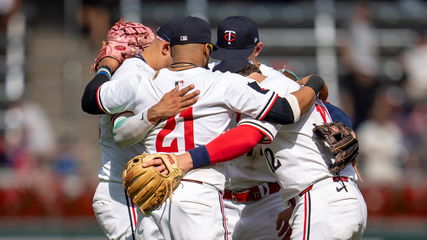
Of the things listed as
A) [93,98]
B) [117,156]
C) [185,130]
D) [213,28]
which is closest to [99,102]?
[93,98]

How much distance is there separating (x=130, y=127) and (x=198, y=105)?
1.51 ft

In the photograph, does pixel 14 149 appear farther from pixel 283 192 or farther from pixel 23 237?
pixel 283 192

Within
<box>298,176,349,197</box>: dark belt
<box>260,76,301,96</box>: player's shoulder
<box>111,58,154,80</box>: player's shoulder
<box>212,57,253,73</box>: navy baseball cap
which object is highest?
<box>212,57,253,73</box>: navy baseball cap

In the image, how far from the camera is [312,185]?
550cm

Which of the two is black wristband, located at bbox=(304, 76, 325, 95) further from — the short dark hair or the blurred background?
the blurred background

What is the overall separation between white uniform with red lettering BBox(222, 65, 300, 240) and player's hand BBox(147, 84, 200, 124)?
1.06 m

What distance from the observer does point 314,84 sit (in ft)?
18.4

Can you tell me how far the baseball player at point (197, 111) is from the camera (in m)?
5.15

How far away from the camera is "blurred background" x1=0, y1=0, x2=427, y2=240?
12.9 metres

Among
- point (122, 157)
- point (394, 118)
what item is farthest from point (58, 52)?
point (122, 157)

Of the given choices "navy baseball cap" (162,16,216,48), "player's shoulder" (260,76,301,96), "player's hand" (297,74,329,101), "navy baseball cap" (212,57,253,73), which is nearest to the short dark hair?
"navy baseball cap" (212,57,253,73)

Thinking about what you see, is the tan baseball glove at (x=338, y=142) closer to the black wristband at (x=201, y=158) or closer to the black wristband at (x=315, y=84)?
the black wristband at (x=315, y=84)

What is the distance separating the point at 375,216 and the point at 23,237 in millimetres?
5323

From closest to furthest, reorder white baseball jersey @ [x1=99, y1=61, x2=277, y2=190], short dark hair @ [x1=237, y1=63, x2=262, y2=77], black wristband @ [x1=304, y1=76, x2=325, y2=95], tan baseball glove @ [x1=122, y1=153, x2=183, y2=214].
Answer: tan baseball glove @ [x1=122, y1=153, x2=183, y2=214], white baseball jersey @ [x1=99, y1=61, x2=277, y2=190], black wristband @ [x1=304, y1=76, x2=325, y2=95], short dark hair @ [x1=237, y1=63, x2=262, y2=77]
